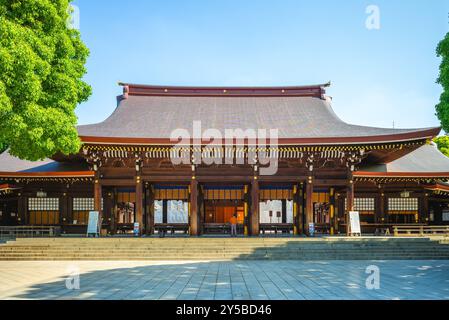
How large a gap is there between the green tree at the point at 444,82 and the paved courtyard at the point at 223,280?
5.31m

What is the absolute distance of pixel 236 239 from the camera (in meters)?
20.8

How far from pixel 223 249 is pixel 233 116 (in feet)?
37.3

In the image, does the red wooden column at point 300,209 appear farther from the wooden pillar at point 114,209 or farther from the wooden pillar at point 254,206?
the wooden pillar at point 114,209

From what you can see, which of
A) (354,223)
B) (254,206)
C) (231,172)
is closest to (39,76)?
(231,172)

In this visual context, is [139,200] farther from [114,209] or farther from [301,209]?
[301,209]

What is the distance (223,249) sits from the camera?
19.6 metres

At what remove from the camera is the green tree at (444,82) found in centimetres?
1436

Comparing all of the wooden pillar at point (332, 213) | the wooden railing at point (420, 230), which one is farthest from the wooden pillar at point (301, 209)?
the wooden railing at point (420, 230)

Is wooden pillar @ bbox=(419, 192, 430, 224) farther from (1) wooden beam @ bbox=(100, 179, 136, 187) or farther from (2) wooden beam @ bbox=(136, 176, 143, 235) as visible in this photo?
(1) wooden beam @ bbox=(100, 179, 136, 187)

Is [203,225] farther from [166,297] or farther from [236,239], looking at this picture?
[166,297]

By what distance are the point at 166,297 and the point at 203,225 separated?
16.9m

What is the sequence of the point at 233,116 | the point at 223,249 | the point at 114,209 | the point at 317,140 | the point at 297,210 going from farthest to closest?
the point at 233,116
the point at 114,209
the point at 297,210
the point at 317,140
the point at 223,249

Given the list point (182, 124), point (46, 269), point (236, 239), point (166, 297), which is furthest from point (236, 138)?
point (166, 297)

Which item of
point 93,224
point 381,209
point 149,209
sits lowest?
point 93,224
